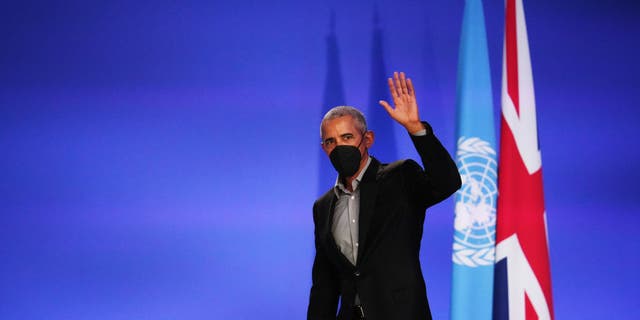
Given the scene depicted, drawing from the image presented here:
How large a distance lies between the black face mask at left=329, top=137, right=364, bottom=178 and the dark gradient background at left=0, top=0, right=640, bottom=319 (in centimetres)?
171

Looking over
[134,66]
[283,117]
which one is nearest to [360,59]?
[283,117]

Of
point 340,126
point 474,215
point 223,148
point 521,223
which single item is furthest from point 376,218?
point 223,148

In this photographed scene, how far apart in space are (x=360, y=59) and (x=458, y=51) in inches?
22.5

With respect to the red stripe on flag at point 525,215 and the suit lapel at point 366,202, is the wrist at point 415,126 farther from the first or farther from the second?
the red stripe on flag at point 525,215

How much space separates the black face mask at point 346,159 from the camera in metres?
2.04

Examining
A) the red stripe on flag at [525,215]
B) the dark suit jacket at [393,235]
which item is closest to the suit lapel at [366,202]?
the dark suit jacket at [393,235]

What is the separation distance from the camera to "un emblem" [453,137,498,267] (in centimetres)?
337

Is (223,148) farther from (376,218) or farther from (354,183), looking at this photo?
(376,218)

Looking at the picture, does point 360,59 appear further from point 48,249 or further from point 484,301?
point 48,249

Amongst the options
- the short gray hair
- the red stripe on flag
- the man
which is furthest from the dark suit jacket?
the red stripe on flag

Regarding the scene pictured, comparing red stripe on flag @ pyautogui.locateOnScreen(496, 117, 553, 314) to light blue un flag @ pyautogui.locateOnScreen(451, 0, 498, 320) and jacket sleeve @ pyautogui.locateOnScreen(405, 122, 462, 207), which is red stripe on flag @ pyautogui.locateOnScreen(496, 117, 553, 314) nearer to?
light blue un flag @ pyautogui.locateOnScreen(451, 0, 498, 320)

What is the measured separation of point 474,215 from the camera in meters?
3.37

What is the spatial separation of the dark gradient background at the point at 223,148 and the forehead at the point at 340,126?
1.66 meters

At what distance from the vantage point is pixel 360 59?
12.7 ft
